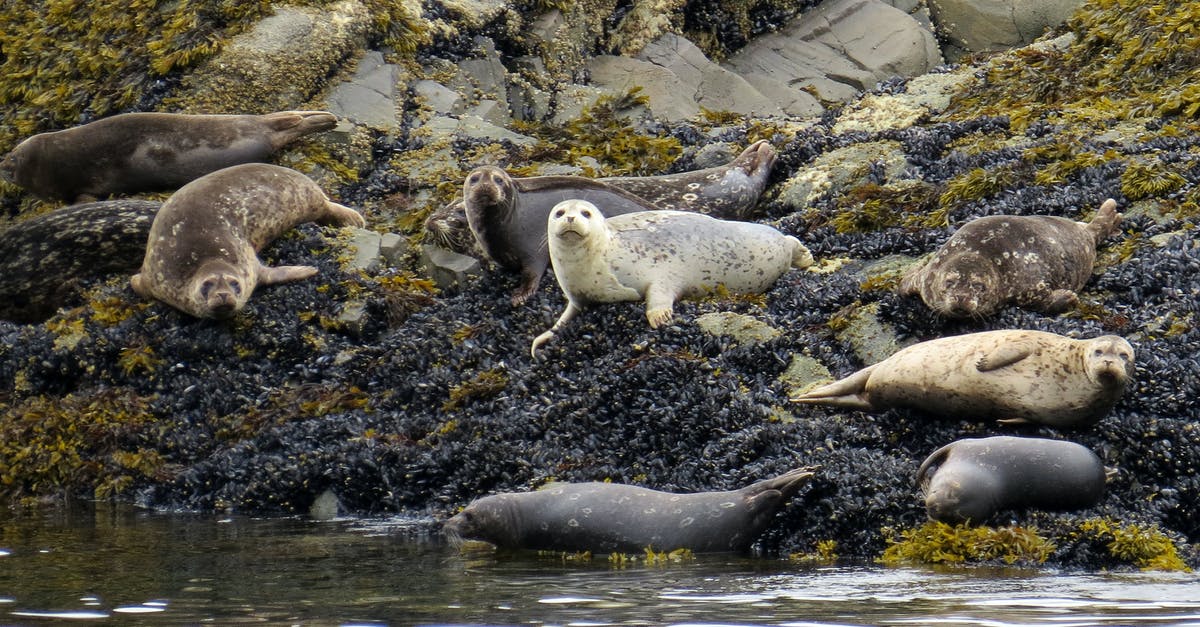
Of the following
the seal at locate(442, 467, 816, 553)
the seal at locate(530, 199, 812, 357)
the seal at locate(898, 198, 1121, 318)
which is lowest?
the seal at locate(442, 467, 816, 553)

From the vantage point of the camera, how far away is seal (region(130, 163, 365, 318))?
347 inches

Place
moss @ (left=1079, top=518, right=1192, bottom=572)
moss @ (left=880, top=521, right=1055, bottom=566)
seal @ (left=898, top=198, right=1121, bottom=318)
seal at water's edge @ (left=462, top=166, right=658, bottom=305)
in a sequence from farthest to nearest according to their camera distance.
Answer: seal at water's edge @ (left=462, top=166, right=658, bottom=305) → seal @ (left=898, top=198, right=1121, bottom=318) → moss @ (left=880, top=521, right=1055, bottom=566) → moss @ (left=1079, top=518, right=1192, bottom=572)

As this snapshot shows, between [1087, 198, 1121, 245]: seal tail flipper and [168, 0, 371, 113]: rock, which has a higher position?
[168, 0, 371, 113]: rock

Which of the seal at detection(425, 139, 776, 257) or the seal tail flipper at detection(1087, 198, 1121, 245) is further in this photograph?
the seal at detection(425, 139, 776, 257)

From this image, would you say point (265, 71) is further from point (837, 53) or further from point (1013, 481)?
point (1013, 481)

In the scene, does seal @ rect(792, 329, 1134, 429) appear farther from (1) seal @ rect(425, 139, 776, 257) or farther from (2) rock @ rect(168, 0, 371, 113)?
(2) rock @ rect(168, 0, 371, 113)

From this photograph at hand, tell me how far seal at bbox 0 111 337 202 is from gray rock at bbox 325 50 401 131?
1.20 feet

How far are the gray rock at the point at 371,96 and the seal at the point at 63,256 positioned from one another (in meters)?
2.10

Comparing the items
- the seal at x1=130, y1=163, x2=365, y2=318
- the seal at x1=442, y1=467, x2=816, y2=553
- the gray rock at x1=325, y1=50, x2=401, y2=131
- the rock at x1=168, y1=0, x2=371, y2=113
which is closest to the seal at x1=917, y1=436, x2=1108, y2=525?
the seal at x1=442, y1=467, x2=816, y2=553

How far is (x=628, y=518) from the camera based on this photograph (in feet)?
20.2

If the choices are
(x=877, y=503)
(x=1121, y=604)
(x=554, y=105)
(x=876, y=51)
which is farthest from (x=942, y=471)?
(x=876, y=51)

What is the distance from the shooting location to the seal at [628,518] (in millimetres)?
6109

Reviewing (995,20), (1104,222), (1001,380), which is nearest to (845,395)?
(1001,380)

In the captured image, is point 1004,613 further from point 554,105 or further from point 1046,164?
point 554,105
